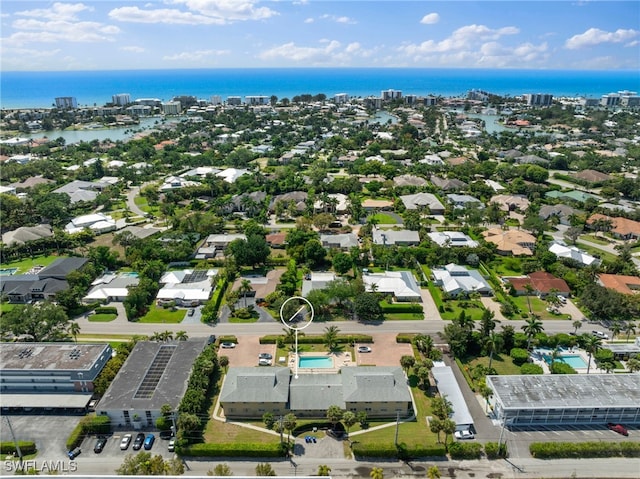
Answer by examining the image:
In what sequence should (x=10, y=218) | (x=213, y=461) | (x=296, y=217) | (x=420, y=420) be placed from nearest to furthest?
(x=213, y=461), (x=420, y=420), (x=10, y=218), (x=296, y=217)

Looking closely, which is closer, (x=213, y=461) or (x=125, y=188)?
(x=213, y=461)

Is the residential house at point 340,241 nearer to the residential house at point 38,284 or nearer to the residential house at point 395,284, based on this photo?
the residential house at point 395,284

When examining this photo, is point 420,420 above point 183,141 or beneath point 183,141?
beneath

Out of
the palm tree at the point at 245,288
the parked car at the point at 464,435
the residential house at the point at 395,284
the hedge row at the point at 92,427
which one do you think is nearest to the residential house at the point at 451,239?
the residential house at the point at 395,284

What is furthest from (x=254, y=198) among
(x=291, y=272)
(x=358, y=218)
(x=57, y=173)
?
(x=57, y=173)

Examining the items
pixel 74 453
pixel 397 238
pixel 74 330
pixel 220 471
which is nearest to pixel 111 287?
pixel 74 330

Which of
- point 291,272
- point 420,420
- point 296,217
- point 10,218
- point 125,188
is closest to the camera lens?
point 420,420

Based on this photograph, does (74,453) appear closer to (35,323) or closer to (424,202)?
(35,323)

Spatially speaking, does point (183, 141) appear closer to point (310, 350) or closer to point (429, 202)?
point (429, 202)
